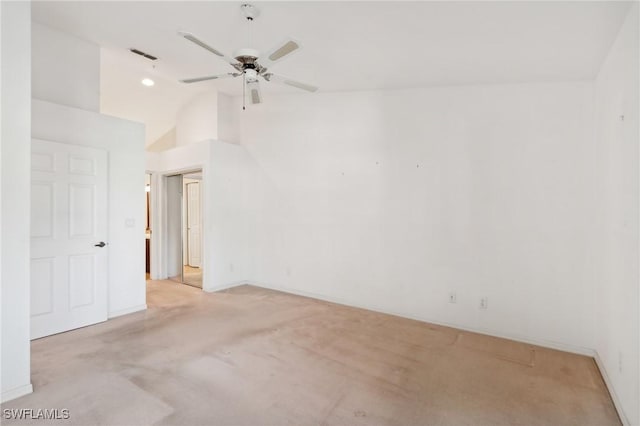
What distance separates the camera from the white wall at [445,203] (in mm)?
3074

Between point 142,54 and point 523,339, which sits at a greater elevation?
point 142,54

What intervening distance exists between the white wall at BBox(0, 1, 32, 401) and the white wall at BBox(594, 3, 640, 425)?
3864mm

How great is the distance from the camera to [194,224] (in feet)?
22.3

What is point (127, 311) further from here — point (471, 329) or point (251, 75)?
point (471, 329)

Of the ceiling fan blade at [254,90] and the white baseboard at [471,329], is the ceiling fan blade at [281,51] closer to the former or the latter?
the ceiling fan blade at [254,90]

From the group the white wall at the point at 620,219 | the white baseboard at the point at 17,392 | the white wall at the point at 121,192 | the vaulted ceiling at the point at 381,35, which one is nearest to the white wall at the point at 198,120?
the vaulted ceiling at the point at 381,35

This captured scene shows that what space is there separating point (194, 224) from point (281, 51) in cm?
533

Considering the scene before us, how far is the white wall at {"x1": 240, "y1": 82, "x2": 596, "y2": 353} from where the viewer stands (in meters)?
Result: 3.07

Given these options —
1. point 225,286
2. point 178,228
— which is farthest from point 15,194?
point 178,228

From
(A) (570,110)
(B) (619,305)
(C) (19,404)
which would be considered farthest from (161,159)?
(B) (619,305)

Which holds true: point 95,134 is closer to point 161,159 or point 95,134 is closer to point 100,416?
point 161,159

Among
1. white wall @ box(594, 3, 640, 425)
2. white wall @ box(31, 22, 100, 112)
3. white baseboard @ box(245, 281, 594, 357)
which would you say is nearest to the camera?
white wall @ box(594, 3, 640, 425)

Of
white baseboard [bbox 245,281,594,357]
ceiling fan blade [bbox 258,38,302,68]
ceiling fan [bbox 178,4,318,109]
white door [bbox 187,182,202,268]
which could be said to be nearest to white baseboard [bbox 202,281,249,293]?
white baseboard [bbox 245,281,594,357]

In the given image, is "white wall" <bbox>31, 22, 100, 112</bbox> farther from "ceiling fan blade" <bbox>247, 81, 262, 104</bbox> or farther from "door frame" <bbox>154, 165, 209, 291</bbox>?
"ceiling fan blade" <bbox>247, 81, 262, 104</bbox>
